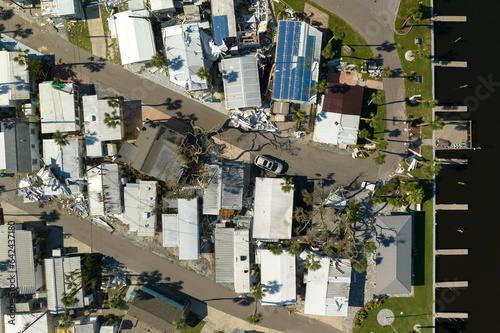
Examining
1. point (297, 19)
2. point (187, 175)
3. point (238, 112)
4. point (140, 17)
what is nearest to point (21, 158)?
point (187, 175)

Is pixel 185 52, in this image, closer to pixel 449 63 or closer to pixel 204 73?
pixel 204 73

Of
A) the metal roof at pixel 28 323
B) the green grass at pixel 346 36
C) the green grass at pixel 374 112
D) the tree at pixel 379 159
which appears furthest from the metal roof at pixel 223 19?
the metal roof at pixel 28 323

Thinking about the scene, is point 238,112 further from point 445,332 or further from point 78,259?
point 445,332

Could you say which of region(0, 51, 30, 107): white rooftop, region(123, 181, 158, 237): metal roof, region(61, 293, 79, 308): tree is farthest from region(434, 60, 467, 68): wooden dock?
region(61, 293, 79, 308): tree

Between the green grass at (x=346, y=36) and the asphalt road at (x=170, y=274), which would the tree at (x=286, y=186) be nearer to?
the asphalt road at (x=170, y=274)

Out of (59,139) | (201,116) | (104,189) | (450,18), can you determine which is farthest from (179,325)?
(450,18)

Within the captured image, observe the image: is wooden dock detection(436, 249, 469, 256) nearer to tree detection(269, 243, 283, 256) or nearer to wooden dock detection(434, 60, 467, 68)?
tree detection(269, 243, 283, 256)
